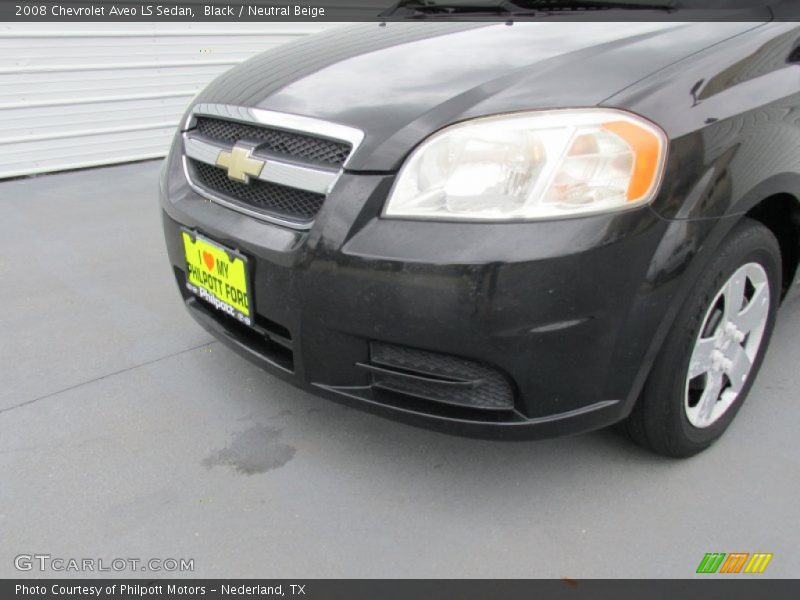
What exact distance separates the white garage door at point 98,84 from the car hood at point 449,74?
3.73 meters

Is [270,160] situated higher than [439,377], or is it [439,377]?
[270,160]

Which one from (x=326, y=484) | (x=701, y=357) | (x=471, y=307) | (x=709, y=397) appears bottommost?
(x=326, y=484)

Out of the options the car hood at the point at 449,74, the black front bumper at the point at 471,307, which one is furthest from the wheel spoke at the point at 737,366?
the car hood at the point at 449,74

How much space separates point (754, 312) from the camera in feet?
6.77

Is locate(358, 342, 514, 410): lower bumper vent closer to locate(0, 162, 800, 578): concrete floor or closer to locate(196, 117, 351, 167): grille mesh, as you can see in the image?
locate(0, 162, 800, 578): concrete floor

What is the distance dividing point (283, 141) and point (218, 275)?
0.45 meters

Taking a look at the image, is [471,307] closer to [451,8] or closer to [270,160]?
[270,160]

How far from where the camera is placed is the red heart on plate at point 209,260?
A: 6.69 feet

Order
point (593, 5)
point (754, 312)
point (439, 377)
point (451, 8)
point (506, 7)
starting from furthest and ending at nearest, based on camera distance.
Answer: point (451, 8), point (506, 7), point (593, 5), point (754, 312), point (439, 377)

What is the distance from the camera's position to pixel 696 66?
168 centimetres

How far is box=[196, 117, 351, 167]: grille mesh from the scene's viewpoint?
5.86 ft

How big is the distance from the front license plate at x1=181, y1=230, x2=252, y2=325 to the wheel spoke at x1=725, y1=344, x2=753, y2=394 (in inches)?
56.7

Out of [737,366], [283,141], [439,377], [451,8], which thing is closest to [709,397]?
[737,366]

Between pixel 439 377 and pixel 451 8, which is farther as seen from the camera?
pixel 451 8
